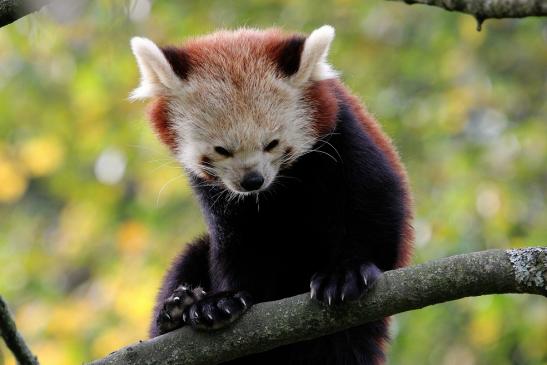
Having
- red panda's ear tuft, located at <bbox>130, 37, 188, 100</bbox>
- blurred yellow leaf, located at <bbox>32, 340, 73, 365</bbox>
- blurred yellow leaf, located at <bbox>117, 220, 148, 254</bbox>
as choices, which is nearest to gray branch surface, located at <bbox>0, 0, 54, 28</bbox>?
red panda's ear tuft, located at <bbox>130, 37, 188, 100</bbox>

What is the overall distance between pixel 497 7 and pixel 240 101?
3.63ft

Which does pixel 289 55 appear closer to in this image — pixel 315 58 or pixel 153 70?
pixel 315 58

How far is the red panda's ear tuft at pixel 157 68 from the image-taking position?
336 centimetres

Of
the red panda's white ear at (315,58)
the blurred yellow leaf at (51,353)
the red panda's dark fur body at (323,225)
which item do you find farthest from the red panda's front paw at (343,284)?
the blurred yellow leaf at (51,353)

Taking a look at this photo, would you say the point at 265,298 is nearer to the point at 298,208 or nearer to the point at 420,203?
the point at 298,208

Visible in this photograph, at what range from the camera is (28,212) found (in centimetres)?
1094

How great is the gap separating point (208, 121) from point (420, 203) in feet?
11.0

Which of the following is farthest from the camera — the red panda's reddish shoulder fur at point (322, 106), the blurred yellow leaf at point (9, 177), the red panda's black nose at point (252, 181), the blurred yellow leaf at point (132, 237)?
the blurred yellow leaf at point (9, 177)

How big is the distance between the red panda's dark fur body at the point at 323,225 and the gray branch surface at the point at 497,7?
81 cm

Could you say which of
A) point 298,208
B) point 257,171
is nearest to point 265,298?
point 298,208

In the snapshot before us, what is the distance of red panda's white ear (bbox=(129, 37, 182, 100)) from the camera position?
3350mm

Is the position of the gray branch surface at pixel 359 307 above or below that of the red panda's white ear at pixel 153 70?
below

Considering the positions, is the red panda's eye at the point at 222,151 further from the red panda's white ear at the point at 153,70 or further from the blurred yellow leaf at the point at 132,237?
the blurred yellow leaf at the point at 132,237

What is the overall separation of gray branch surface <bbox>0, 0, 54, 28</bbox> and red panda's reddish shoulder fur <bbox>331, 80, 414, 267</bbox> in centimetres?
154
